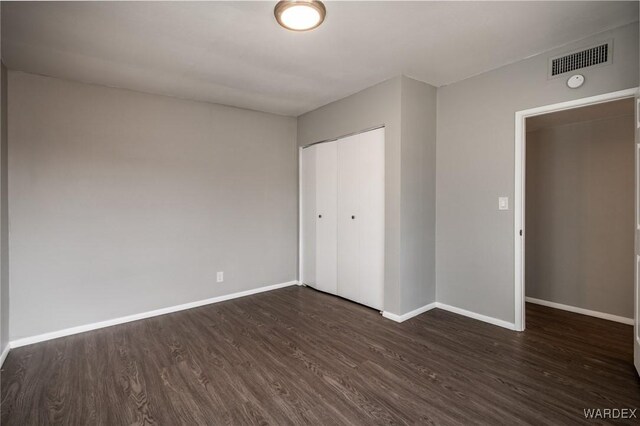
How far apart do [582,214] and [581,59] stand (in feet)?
5.75

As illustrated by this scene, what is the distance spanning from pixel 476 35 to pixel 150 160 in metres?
3.29

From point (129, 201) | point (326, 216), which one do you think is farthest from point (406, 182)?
point (129, 201)

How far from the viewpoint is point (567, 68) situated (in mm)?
2545

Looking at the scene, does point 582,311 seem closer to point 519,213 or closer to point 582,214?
point 582,214

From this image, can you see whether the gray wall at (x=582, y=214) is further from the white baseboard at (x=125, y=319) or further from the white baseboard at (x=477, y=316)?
the white baseboard at (x=125, y=319)

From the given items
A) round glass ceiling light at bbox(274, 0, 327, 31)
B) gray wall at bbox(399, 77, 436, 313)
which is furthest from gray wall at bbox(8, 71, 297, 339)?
round glass ceiling light at bbox(274, 0, 327, 31)

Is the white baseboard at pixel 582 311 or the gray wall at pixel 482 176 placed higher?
the gray wall at pixel 482 176

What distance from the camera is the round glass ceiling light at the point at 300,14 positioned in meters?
1.89

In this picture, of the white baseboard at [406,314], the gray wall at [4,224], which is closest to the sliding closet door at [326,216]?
the white baseboard at [406,314]

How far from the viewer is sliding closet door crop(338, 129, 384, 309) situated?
343 centimetres

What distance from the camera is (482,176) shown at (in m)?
3.12

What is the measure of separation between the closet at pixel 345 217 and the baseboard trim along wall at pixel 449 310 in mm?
273

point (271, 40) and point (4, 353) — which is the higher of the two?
point (271, 40)

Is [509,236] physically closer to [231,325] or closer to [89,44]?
[231,325]
